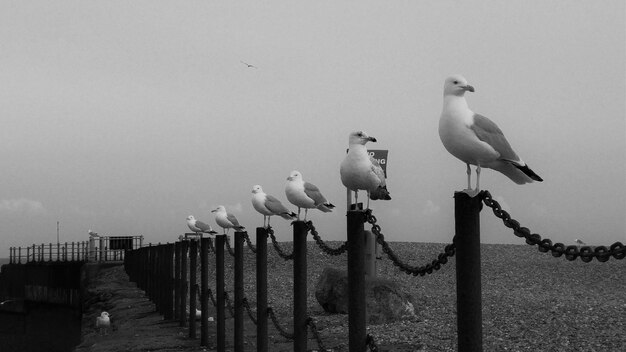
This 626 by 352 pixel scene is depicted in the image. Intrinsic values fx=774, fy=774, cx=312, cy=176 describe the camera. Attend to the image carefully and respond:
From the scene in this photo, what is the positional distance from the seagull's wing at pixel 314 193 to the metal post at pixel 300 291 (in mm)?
5986

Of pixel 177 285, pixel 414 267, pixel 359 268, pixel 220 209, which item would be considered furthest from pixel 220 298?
pixel 220 209

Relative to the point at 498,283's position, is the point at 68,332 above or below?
below

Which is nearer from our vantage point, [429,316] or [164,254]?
[429,316]

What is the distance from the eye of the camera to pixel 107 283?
2853 cm

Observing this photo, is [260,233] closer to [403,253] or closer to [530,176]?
[530,176]

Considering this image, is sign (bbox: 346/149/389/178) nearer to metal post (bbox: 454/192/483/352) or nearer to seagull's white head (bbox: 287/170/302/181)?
seagull's white head (bbox: 287/170/302/181)

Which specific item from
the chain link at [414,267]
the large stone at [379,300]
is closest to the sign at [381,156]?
the large stone at [379,300]

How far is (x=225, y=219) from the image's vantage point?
18594mm

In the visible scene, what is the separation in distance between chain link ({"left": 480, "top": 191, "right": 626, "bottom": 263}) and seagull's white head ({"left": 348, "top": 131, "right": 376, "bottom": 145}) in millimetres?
4984

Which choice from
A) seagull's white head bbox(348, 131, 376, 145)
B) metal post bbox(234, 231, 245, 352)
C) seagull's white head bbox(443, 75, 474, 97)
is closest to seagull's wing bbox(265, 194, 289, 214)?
metal post bbox(234, 231, 245, 352)

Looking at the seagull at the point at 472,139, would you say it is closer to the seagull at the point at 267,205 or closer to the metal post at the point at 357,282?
the metal post at the point at 357,282

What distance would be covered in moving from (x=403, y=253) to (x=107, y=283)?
1171 centimetres

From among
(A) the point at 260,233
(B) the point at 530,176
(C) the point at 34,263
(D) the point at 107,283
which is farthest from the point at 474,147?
(C) the point at 34,263

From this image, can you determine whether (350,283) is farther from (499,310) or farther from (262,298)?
(499,310)
